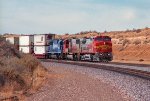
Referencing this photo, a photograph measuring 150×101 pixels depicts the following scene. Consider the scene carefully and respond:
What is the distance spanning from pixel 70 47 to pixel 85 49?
5616mm

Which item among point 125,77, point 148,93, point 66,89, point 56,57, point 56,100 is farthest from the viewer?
point 56,57

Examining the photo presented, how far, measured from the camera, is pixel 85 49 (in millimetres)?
50656

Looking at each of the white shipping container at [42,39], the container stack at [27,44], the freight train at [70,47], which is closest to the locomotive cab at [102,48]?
the freight train at [70,47]

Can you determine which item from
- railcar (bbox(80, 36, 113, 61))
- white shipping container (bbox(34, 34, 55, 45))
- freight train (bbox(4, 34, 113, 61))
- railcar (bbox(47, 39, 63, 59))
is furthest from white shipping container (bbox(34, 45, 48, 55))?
railcar (bbox(80, 36, 113, 61))

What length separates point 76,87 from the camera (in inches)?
844

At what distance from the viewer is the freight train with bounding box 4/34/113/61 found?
48.8 meters

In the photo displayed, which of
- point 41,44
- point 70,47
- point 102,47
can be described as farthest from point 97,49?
point 41,44

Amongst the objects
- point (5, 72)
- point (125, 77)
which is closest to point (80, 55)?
point (125, 77)

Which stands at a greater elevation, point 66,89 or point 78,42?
point 78,42

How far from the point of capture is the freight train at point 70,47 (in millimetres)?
48812

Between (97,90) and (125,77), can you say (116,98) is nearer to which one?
(97,90)

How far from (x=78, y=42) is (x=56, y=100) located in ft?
121

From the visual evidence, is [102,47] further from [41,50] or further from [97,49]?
[41,50]

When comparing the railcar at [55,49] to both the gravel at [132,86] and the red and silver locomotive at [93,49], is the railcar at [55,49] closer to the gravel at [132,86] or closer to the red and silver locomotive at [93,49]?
the red and silver locomotive at [93,49]
